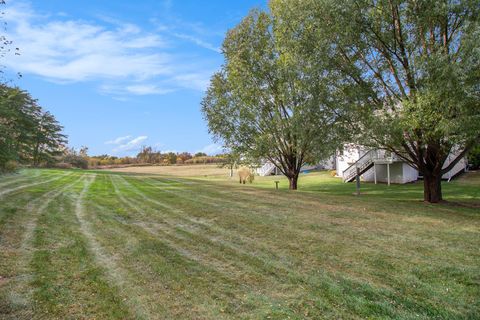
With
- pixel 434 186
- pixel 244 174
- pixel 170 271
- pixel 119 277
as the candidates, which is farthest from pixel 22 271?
pixel 244 174

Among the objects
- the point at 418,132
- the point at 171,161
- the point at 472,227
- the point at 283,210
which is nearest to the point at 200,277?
the point at 283,210

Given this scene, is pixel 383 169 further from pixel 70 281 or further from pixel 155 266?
pixel 70 281

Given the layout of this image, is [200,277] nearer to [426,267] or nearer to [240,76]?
[426,267]

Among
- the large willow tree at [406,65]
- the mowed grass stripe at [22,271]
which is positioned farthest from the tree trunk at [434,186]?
the mowed grass stripe at [22,271]

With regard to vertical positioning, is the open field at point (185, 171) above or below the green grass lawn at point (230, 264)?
above

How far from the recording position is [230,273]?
218 inches

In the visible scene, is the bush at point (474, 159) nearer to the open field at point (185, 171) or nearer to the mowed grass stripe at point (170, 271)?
the open field at point (185, 171)

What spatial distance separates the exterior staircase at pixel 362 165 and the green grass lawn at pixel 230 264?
50.1 feet

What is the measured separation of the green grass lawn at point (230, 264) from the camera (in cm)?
435

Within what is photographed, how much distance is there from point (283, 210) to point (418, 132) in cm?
658

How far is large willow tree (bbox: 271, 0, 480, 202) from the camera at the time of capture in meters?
10.9

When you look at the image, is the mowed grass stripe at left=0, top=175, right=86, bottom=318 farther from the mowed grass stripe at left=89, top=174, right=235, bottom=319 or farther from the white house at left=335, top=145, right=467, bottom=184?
the white house at left=335, top=145, right=467, bottom=184

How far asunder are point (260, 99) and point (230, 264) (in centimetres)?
1569

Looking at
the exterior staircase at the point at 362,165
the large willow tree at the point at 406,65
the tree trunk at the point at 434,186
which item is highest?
the large willow tree at the point at 406,65
